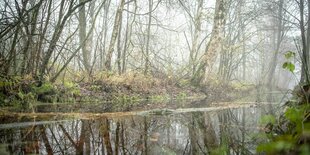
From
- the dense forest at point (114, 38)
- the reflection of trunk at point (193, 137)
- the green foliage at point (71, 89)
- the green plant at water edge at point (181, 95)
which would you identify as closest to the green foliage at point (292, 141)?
the reflection of trunk at point (193, 137)

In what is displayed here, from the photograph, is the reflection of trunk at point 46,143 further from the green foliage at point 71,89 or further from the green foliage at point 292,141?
the green foliage at point 71,89

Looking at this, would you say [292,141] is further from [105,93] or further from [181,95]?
[181,95]

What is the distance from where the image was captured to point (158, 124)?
15.0 feet

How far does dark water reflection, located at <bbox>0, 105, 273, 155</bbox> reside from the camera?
2906 millimetres

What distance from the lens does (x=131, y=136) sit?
3.60 metres

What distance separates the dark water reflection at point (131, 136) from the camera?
9.53ft

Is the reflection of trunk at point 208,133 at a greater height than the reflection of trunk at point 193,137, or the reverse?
the reflection of trunk at point 208,133

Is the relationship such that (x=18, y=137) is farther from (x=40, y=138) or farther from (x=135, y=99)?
(x=135, y=99)

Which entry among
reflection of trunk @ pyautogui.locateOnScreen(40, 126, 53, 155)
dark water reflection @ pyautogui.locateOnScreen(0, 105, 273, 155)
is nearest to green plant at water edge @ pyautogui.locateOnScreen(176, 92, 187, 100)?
dark water reflection @ pyautogui.locateOnScreen(0, 105, 273, 155)

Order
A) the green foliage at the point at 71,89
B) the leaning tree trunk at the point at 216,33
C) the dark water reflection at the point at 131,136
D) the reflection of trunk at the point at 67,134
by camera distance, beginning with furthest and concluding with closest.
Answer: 1. the leaning tree trunk at the point at 216,33
2. the green foliage at the point at 71,89
3. the reflection of trunk at the point at 67,134
4. the dark water reflection at the point at 131,136

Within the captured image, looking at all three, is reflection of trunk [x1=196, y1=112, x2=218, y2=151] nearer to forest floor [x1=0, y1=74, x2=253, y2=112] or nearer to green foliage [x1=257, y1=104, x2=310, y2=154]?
green foliage [x1=257, y1=104, x2=310, y2=154]

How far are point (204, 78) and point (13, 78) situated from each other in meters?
9.19

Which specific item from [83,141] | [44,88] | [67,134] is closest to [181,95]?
[44,88]

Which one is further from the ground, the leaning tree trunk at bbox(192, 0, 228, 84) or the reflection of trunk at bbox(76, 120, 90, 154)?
the leaning tree trunk at bbox(192, 0, 228, 84)
